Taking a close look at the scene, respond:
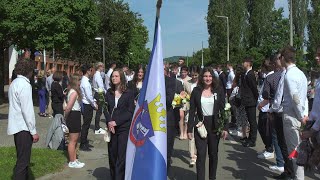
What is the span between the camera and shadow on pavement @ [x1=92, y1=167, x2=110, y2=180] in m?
7.95

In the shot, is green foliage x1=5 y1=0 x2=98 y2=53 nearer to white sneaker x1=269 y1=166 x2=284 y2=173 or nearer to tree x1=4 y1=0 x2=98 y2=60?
tree x1=4 y1=0 x2=98 y2=60

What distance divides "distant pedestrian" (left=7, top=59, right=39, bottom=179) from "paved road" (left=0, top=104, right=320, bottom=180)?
1485mm

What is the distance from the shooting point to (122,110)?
6602mm

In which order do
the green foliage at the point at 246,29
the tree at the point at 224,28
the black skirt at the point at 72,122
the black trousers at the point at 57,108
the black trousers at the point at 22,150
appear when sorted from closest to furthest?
the black trousers at the point at 22,150 < the black skirt at the point at 72,122 < the black trousers at the point at 57,108 < the tree at the point at 224,28 < the green foliage at the point at 246,29

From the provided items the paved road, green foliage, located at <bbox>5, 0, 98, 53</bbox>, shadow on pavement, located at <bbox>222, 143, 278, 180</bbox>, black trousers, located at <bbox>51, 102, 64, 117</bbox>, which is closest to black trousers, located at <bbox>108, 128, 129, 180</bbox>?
the paved road

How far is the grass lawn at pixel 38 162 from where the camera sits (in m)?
7.65

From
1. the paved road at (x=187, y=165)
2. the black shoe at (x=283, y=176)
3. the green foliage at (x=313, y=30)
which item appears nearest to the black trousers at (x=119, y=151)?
the paved road at (x=187, y=165)

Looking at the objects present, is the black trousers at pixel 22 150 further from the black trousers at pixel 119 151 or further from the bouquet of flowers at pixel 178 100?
the bouquet of flowers at pixel 178 100

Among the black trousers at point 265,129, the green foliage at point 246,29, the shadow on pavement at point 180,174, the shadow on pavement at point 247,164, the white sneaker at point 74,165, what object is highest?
the green foliage at point 246,29

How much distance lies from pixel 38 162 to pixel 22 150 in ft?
6.81

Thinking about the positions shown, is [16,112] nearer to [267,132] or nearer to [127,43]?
[267,132]

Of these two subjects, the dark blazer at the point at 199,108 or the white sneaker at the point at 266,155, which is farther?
the white sneaker at the point at 266,155

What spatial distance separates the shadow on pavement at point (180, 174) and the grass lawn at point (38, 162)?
6.90 feet

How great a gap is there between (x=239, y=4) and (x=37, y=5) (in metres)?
42.0
